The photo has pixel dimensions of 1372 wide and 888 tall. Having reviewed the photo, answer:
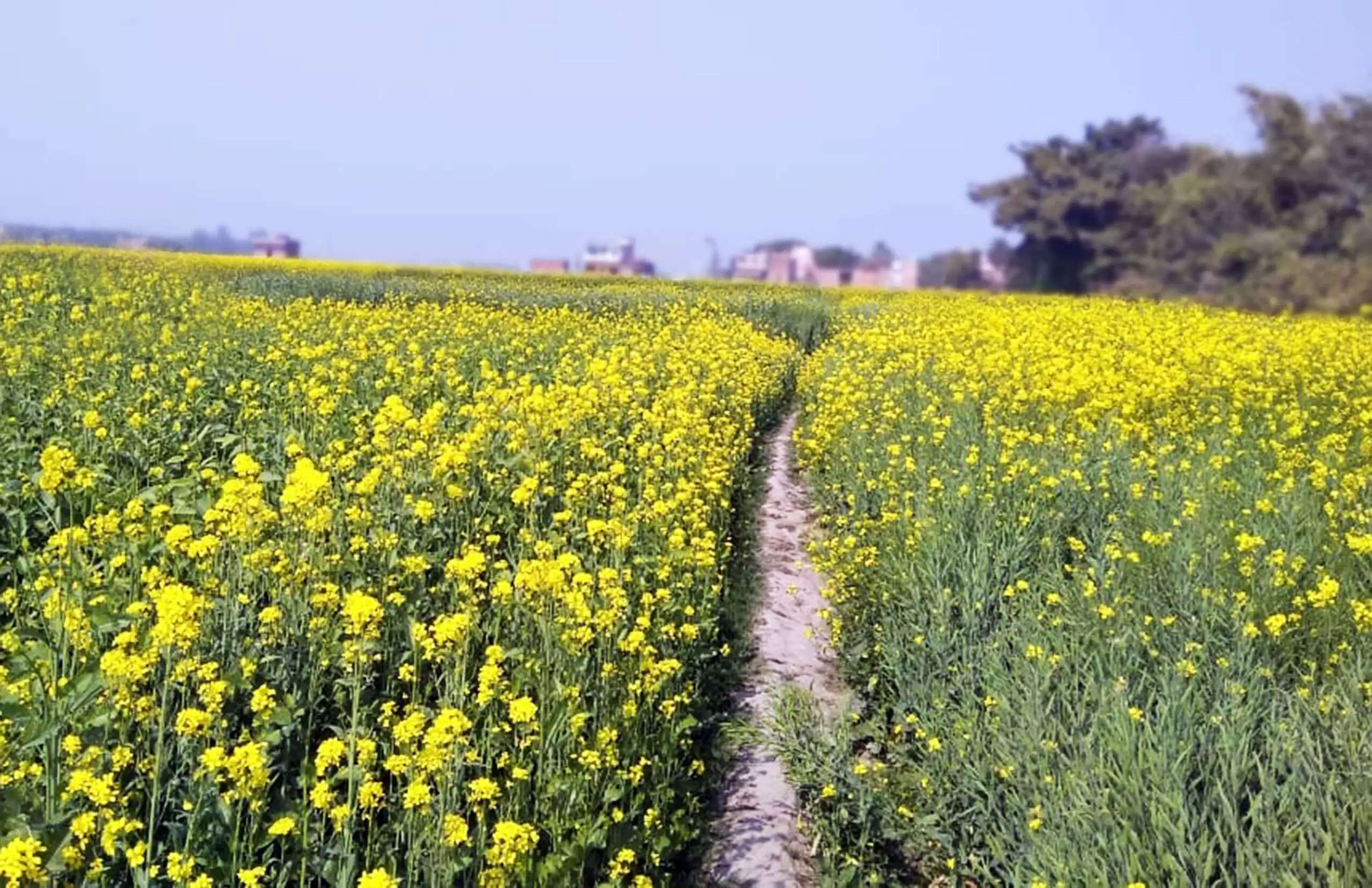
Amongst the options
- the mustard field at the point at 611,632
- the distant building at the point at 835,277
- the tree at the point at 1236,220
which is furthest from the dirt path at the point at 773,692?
the distant building at the point at 835,277

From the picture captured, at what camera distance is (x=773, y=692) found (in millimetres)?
4832

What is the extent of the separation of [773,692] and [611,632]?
3.98ft

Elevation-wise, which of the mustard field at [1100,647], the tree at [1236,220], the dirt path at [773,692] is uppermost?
the tree at [1236,220]

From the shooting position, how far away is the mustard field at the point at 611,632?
282 centimetres

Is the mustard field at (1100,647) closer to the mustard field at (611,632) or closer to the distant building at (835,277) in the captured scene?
the mustard field at (611,632)

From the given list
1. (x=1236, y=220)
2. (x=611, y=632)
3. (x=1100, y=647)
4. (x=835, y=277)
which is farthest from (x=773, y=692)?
(x=835, y=277)

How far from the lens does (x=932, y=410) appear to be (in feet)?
25.7

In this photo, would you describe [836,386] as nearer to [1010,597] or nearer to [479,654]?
[1010,597]

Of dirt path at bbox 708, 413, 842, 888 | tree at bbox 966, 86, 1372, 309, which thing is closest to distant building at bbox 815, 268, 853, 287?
tree at bbox 966, 86, 1372, 309

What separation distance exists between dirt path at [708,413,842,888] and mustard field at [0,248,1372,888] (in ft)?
0.46

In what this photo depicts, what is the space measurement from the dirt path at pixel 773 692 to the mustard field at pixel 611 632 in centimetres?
14

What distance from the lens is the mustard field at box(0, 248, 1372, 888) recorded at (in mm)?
2816

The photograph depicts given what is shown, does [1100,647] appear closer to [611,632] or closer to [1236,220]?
[611,632]

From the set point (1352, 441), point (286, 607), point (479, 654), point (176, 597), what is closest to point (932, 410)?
point (1352, 441)
